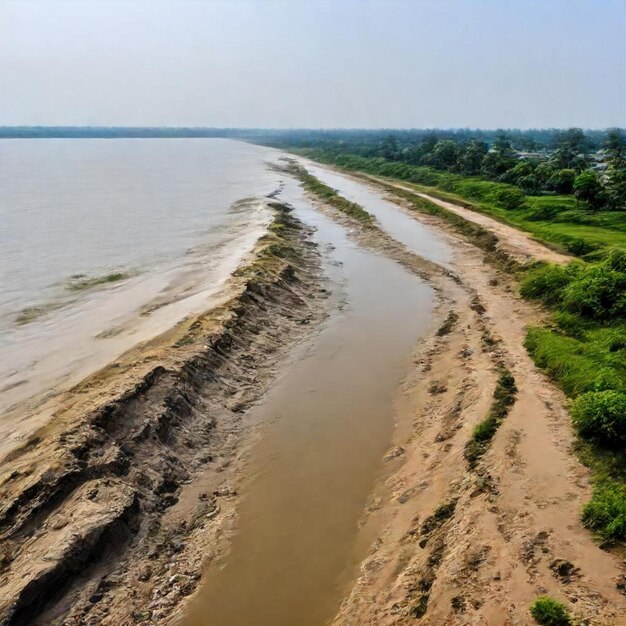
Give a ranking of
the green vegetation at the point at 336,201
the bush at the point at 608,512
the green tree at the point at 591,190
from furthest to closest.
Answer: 1. the green vegetation at the point at 336,201
2. the green tree at the point at 591,190
3. the bush at the point at 608,512

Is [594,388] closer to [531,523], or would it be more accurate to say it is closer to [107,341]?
[531,523]

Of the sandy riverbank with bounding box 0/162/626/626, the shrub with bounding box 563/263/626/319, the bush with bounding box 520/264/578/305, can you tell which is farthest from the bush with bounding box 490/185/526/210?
the sandy riverbank with bounding box 0/162/626/626

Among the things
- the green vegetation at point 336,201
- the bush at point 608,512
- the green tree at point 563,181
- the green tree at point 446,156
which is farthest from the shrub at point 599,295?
the green tree at point 446,156

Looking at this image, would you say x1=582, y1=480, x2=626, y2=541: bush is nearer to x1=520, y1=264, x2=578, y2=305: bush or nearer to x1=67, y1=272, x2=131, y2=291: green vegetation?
x1=520, y1=264, x2=578, y2=305: bush

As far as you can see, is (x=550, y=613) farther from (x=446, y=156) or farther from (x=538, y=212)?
(x=446, y=156)

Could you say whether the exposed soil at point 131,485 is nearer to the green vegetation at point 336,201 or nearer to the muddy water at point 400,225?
the muddy water at point 400,225

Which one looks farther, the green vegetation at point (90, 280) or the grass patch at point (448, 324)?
the green vegetation at point (90, 280)
